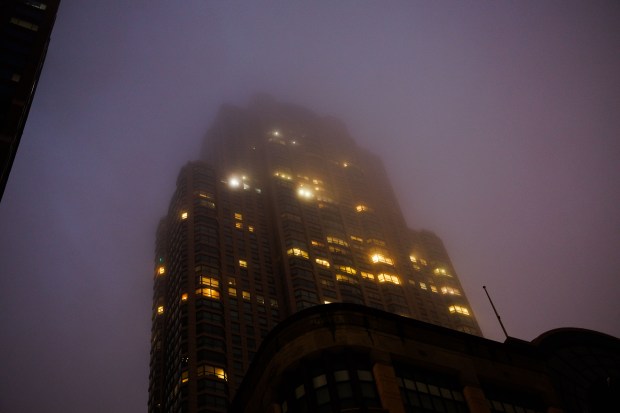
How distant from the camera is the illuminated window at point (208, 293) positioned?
298 ft

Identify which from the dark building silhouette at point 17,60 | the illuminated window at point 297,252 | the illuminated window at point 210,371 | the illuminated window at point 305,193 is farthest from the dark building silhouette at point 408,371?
the illuminated window at point 305,193

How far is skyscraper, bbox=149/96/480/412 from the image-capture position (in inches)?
3329

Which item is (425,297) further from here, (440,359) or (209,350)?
(440,359)

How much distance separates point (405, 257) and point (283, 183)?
3282 centimetres

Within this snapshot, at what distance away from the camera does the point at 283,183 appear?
12681 centimetres

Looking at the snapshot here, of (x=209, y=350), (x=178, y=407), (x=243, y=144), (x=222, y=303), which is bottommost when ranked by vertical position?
(x=178, y=407)

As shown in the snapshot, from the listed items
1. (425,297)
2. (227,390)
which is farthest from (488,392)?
(425,297)

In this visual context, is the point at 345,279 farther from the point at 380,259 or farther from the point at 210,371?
the point at 210,371

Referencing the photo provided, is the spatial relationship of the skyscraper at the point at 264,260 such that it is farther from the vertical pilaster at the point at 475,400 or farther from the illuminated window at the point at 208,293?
the vertical pilaster at the point at 475,400

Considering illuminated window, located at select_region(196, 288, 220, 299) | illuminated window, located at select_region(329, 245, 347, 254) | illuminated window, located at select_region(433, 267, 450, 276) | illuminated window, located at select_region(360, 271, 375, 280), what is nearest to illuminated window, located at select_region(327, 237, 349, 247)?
illuminated window, located at select_region(329, 245, 347, 254)

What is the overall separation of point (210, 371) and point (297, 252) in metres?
34.1

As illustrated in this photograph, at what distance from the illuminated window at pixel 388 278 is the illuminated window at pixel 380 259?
3958mm

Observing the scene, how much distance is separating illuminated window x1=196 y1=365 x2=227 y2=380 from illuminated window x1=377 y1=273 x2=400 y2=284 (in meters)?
42.2

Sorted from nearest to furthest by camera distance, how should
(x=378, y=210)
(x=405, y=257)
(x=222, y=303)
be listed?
(x=222, y=303) < (x=405, y=257) < (x=378, y=210)
